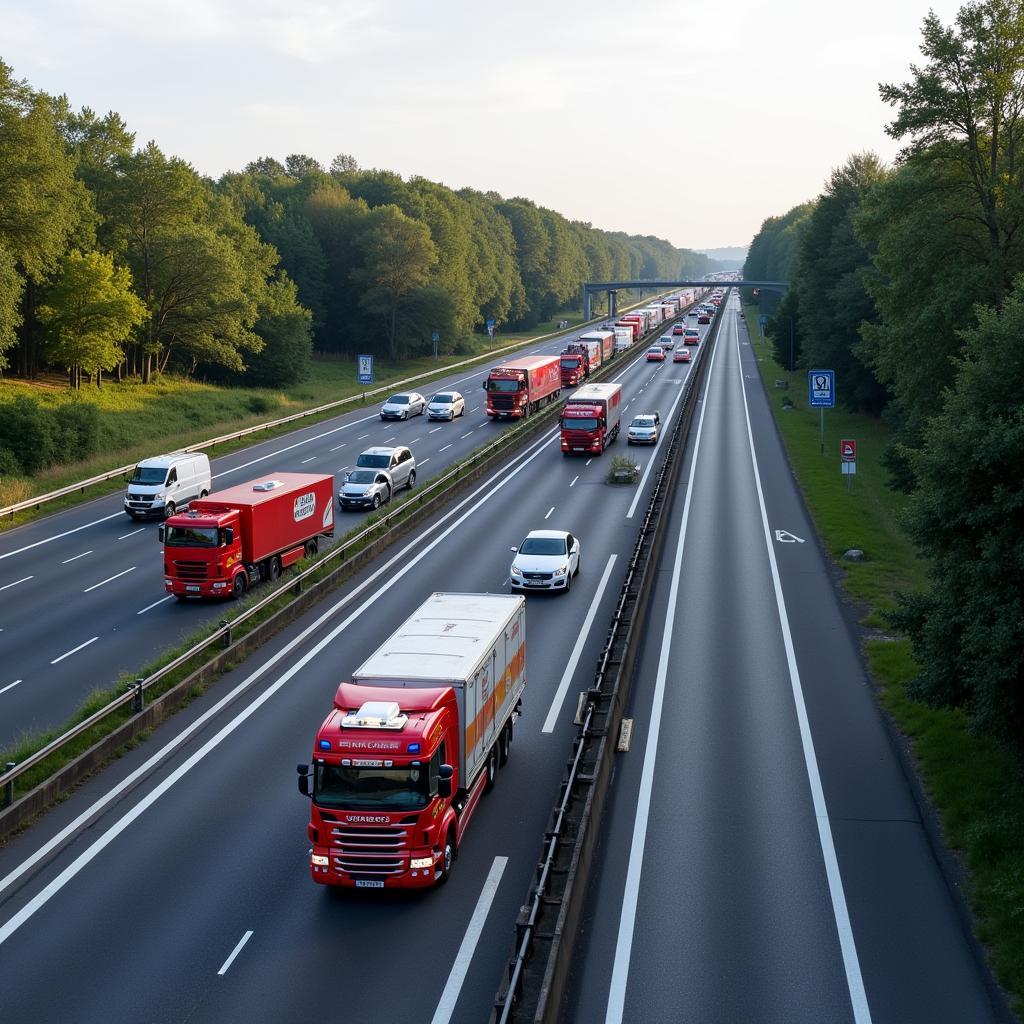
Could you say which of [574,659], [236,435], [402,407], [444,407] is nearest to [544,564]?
[574,659]

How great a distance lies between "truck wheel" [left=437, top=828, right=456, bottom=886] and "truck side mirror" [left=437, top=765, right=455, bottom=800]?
2.40 feet

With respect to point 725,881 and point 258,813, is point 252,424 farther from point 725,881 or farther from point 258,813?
point 725,881

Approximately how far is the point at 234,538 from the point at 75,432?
29966mm

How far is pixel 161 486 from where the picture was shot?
45.9 metres

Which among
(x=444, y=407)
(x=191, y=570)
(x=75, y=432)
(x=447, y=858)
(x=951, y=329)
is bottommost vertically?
(x=447, y=858)

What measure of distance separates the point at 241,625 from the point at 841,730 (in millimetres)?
15571

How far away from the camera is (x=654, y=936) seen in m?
16.2

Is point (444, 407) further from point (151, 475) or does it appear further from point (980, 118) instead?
point (980, 118)

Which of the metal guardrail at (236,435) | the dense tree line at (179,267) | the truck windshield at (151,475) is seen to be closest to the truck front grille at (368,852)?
the truck windshield at (151,475)

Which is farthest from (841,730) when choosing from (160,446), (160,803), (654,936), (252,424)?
(252,424)

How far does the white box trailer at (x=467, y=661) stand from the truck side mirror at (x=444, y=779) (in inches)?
43.5

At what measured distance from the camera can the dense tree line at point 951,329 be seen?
19766 millimetres

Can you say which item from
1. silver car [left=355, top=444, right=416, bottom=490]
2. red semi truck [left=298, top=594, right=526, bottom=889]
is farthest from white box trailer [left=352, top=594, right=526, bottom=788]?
silver car [left=355, top=444, right=416, bottom=490]

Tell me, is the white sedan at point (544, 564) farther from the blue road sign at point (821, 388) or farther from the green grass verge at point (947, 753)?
the blue road sign at point (821, 388)
